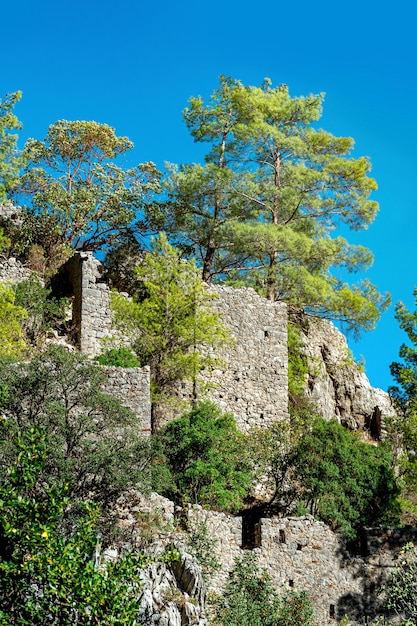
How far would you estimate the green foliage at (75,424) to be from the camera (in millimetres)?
21359

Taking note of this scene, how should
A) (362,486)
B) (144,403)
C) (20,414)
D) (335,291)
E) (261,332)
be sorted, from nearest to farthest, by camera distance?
(20,414)
(144,403)
(362,486)
(261,332)
(335,291)

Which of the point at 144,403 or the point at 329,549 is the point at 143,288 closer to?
the point at 144,403

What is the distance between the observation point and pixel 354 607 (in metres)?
24.5

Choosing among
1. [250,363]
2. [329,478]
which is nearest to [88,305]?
[250,363]

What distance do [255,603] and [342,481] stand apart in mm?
5827

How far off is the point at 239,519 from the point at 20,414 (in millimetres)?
5406

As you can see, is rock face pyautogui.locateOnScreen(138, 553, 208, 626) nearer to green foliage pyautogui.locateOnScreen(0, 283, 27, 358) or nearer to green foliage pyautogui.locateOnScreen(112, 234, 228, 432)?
green foliage pyautogui.locateOnScreen(0, 283, 27, 358)

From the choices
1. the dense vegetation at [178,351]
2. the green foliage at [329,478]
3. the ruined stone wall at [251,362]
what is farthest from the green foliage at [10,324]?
the green foliage at [329,478]

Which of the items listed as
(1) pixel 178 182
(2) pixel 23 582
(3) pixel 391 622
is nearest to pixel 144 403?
(3) pixel 391 622

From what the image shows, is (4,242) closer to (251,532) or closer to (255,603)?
(251,532)

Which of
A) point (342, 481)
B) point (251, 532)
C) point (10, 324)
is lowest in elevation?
point (251, 532)

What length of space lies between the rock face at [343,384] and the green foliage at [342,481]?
303 inches

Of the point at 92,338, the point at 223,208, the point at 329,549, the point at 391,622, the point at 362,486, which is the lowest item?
the point at 391,622

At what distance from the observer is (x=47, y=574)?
1466 centimetres
